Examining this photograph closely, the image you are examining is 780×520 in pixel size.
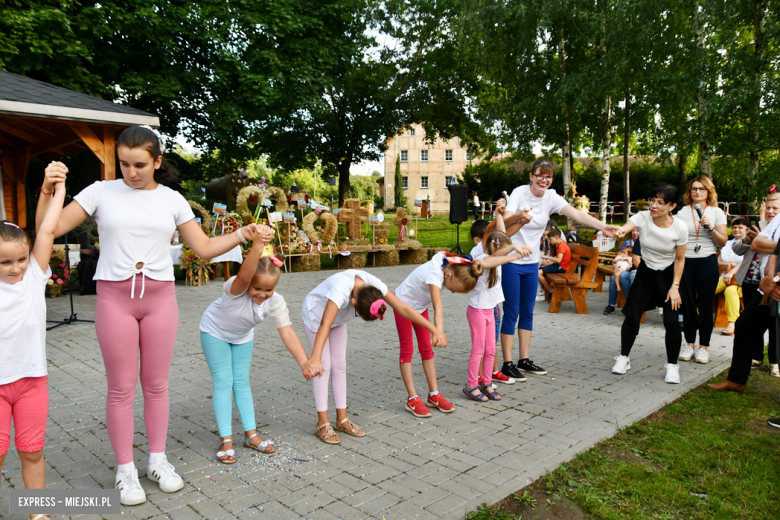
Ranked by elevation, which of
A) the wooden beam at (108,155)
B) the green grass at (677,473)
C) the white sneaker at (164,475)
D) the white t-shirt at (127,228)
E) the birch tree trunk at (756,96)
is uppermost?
the birch tree trunk at (756,96)

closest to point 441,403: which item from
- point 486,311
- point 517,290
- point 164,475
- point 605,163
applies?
point 486,311

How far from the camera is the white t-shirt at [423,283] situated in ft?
13.7

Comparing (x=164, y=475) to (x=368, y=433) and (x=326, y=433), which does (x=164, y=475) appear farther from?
(x=368, y=433)

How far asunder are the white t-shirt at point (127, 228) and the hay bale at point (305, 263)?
13.0 m

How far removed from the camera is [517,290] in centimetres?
521

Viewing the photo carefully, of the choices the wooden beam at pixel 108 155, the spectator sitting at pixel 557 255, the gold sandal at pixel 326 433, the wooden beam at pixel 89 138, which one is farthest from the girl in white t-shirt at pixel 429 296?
the wooden beam at pixel 89 138

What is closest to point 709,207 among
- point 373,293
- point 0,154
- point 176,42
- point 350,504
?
point 373,293

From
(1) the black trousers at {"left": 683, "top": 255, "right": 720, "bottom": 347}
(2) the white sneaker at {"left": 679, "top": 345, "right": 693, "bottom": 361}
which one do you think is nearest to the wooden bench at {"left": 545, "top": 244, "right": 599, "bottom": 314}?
(2) the white sneaker at {"left": 679, "top": 345, "right": 693, "bottom": 361}

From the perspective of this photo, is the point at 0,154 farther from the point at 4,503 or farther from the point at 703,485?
the point at 703,485

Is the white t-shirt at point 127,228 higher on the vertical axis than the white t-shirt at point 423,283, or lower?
higher

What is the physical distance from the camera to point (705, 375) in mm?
5574

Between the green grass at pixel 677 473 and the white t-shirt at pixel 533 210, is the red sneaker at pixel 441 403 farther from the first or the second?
the white t-shirt at pixel 533 210

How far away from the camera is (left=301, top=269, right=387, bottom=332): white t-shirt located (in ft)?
11.9

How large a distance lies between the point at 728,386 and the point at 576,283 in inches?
168
